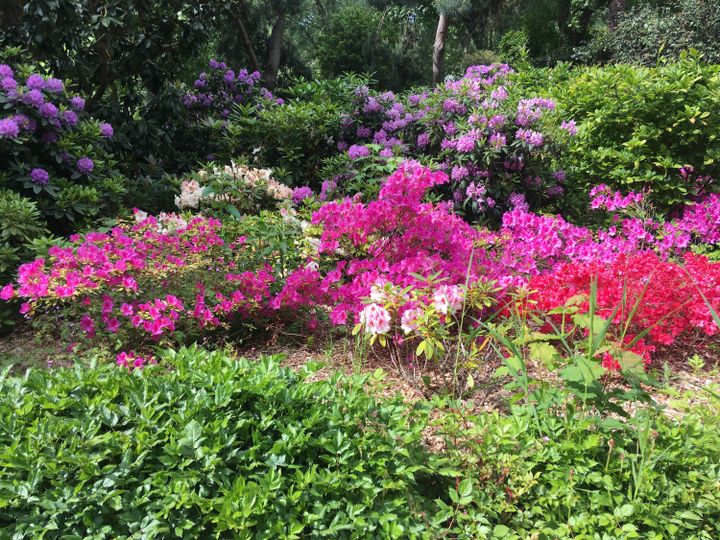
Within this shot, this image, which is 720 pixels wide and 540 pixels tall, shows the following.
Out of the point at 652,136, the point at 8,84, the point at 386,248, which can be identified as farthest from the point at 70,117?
the point at 652,136

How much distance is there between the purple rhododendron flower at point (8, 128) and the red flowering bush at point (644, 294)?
11.9 feet

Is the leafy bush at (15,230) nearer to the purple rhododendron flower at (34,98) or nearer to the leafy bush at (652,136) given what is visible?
the purple rhododendron flower at (34,98)

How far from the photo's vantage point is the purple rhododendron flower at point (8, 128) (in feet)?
12.1

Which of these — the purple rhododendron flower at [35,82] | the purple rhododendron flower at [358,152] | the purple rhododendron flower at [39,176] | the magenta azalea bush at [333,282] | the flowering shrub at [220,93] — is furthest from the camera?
the flowering shrub at [220,93]

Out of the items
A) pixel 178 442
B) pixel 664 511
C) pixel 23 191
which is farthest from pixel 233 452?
pixel 23 191

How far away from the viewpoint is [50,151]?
404 centimetres

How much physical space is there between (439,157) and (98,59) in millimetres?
3526

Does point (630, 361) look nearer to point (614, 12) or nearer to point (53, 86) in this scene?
point (53, 86)

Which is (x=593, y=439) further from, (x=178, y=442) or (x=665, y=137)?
(x=665, y=137)

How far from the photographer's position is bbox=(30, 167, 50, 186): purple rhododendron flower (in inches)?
152

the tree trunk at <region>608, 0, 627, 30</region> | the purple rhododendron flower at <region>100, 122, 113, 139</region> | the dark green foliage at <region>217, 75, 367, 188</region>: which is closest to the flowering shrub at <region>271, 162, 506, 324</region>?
the dark green foliage at <region>217, 75, 367, 188</region>

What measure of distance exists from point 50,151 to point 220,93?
8.68 ft

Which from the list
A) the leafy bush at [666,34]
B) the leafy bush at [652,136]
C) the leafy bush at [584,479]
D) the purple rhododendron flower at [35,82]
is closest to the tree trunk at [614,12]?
the leafy bush at [666,34]

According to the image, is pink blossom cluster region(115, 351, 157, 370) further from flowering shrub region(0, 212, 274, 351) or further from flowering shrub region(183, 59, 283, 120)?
flowering shrub region(183, 59, 283, 120)
